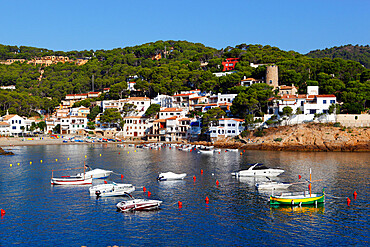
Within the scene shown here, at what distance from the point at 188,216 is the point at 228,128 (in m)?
63.2

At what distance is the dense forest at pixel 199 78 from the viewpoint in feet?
309

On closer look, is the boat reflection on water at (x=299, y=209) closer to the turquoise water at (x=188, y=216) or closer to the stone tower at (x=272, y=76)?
the turquoise water at (x=188, y=216)

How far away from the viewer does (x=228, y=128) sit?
91.5 meters

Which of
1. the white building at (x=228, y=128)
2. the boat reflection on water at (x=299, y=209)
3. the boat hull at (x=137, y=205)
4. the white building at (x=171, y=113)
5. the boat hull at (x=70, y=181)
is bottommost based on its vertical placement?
the boat reflection on water at (x=299, y=209)

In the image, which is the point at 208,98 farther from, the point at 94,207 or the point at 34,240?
the point at 34,240

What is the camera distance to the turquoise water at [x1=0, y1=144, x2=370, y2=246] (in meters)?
24.7

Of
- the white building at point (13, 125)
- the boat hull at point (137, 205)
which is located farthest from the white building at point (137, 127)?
the boat hull at point (137, 205)

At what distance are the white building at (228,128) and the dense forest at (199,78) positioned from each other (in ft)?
16.4

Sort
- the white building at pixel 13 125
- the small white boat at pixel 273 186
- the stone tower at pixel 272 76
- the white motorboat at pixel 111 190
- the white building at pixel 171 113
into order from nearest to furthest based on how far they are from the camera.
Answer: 1. the white motorboat at pixel 111 190
2. the small white boat at pixel 273 186
3. the stone tower at pixel 272 76
4. the white building at pixel 171 113
5. the white building at pixel 13 125

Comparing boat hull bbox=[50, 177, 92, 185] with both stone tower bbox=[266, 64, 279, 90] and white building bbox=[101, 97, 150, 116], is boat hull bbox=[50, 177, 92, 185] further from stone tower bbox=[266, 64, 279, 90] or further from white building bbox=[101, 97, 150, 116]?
stone tower bbox=[266, 64, 279, 90]

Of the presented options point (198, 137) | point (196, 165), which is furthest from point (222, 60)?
point (196, 165)

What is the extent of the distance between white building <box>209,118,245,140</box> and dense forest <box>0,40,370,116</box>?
498 cm

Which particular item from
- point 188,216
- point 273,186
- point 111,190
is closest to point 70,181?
point 111,190

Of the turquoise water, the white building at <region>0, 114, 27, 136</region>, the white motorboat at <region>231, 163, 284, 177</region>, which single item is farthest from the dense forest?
the turquoise water
